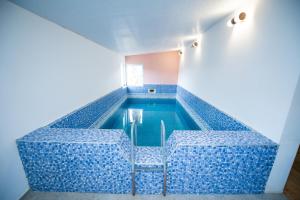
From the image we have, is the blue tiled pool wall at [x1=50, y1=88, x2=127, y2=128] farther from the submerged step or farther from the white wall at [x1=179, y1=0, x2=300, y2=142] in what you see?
the white wall at [x1=179, y1=0, x2=300, y2=142]

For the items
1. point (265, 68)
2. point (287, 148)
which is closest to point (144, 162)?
point (287, 148)

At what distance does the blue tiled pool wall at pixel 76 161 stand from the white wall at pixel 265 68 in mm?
1797

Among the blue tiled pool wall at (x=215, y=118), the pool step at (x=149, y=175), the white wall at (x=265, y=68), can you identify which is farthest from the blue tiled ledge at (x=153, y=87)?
the pool step at (x=149, y=175)

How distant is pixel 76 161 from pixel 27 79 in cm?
113

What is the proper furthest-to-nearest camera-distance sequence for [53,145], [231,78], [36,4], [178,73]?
[178,73], [231,78], [53,145], [36,4]

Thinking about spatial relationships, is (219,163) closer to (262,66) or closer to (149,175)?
(149,175)

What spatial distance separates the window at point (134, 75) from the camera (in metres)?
8.10

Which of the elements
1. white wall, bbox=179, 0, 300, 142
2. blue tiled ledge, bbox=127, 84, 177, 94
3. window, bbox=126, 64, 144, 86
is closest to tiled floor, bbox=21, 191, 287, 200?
white wall, bbox=179, 0, 300, 142

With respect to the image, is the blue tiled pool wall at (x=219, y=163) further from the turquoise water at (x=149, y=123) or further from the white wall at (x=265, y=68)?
the turquoise water at (x=149, y=123)

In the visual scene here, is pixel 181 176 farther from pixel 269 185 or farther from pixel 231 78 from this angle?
pixel 231 78

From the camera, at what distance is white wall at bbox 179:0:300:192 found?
144 cm

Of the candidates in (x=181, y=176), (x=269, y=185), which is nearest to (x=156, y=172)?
(x=181, y=176)

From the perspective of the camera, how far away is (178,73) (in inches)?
320

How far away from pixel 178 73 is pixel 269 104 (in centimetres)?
669
